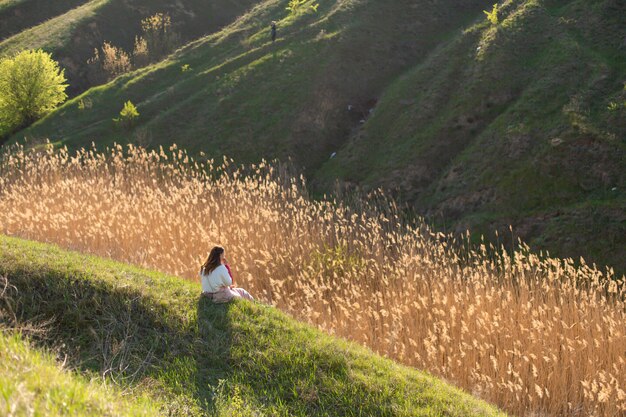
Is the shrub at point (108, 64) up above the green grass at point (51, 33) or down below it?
below

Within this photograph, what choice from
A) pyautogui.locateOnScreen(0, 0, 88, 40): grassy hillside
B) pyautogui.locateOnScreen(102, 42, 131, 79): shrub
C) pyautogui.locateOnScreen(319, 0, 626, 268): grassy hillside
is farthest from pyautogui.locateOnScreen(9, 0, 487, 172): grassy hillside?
pyautogui.locateOnScreen(0, 0, 88, 40): grassy hillside

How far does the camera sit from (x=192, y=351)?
7.69m

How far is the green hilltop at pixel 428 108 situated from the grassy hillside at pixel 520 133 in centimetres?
6

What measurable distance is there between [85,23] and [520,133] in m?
34.4

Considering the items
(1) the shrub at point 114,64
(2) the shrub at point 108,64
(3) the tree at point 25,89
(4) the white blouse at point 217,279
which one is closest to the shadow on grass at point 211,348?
(4) the white blouse at point 217,279

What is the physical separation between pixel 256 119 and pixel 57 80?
40.3 ft

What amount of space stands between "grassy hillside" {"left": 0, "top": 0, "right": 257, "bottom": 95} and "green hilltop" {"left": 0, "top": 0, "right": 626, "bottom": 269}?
7834mm

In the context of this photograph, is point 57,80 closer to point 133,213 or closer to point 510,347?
point 133,213

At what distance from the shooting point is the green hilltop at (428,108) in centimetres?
1599

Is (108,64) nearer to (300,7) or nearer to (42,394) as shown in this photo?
(300,7)

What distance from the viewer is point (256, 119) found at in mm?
25156

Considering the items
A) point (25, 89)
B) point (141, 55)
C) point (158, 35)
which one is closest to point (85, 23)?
point (158, 35)

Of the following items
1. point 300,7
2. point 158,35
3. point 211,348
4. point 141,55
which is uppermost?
point 158,35

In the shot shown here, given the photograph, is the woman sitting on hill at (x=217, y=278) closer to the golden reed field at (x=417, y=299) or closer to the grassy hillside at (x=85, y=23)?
the golden reed field at (x=417, y=299)
